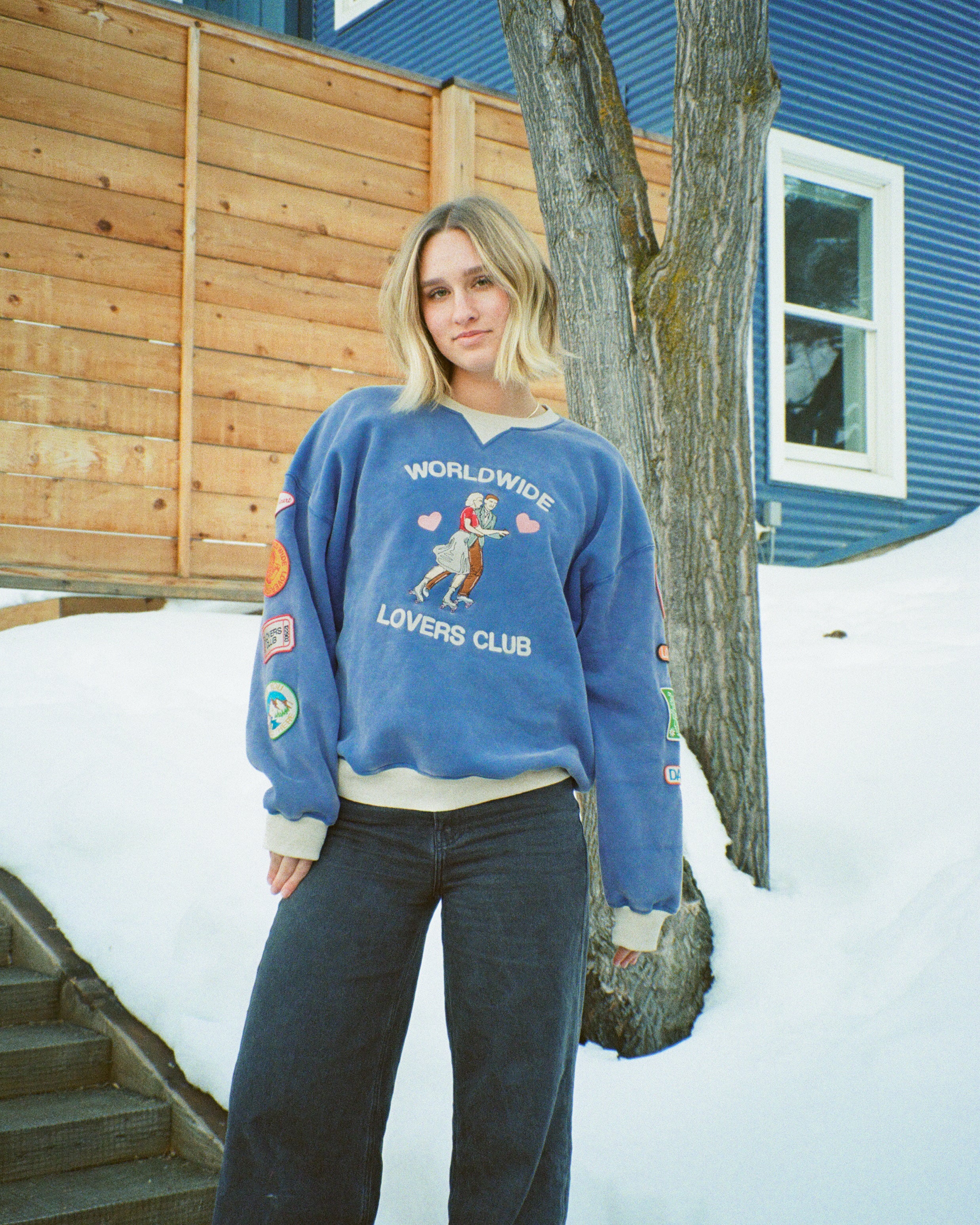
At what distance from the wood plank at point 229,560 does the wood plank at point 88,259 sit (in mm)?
1284

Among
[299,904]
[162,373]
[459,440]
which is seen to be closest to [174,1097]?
[299,904]

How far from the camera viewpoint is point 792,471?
28.3ft

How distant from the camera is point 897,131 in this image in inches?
362

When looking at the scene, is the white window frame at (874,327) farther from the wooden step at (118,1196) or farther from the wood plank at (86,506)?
the wooden step at (118,1196)

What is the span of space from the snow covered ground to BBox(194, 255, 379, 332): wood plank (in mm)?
1915

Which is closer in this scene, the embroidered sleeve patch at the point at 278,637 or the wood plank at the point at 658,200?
the embroidered sleeve patch at the point at 278,637

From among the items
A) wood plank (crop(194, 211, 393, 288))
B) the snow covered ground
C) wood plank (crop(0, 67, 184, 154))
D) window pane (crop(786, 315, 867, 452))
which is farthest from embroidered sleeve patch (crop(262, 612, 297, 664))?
window pane (crop(786, 315, 867, 452))

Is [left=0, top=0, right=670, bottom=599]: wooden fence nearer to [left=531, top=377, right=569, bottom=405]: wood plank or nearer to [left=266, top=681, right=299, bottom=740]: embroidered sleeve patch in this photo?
[left=531, top=377, right=569, bottom=405]: wood plank

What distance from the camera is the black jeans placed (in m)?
1.53

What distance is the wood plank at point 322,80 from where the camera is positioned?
5723 millimetres

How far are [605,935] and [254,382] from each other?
3.85m

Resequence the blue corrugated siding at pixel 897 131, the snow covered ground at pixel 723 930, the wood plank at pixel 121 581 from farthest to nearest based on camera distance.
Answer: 1. the blue corrugated siding at pixel 897 131
2. the wood plank at pixel 121 581
3. the snow covered ground at pixel 723 930

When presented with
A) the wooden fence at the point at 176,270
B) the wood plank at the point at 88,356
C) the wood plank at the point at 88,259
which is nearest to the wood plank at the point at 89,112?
the wooden fence at the point at 176,270

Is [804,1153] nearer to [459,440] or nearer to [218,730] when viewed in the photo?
[459,440]
